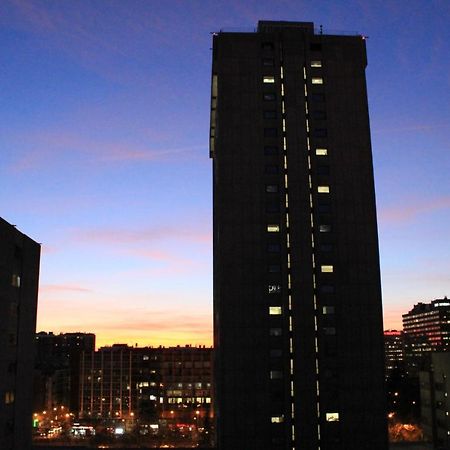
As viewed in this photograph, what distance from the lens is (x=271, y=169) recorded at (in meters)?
→ 77.1

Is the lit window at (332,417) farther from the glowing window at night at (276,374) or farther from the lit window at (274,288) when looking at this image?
the lit window at (274,288)

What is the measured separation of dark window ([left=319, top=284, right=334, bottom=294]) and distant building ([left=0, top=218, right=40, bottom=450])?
36.1m

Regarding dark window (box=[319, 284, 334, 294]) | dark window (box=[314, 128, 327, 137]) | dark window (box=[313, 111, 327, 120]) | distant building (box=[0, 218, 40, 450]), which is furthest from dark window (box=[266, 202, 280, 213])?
distant building (box=[0, 218, 40, 450])

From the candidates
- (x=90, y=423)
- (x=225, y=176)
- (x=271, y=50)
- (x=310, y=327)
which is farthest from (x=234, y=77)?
(x=90, y=423)

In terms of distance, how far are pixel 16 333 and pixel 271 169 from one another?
39565mm

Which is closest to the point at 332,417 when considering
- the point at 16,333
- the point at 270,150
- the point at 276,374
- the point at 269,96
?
the point at 276,374

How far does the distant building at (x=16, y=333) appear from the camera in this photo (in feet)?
170

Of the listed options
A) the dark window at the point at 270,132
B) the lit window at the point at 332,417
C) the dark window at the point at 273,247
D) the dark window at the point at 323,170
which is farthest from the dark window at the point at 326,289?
the dark window at the point at 270,132

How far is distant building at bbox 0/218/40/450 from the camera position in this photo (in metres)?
51.8

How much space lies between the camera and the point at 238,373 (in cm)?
7156

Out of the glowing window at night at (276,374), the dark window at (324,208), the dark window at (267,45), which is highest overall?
the dark window at (267,45)

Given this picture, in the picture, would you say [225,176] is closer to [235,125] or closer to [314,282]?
[235,125]

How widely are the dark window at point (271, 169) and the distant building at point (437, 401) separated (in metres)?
50.2

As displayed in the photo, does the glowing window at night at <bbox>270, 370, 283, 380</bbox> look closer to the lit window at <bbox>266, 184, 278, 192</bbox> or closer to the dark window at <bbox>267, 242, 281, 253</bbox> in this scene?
the dark window at <bbox>267, 242, 281, 253</bbox>
